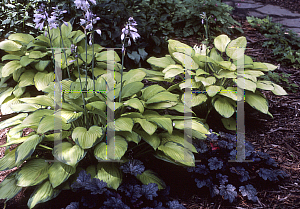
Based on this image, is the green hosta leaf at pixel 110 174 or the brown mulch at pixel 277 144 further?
the brown mulch at pixel 277 144

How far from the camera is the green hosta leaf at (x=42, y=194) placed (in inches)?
66.7

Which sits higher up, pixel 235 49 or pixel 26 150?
pixel 235 49

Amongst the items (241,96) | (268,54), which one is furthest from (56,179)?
(268,54)

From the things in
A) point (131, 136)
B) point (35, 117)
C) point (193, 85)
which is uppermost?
point (193, 85)

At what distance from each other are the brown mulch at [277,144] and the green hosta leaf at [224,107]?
0.42 metres

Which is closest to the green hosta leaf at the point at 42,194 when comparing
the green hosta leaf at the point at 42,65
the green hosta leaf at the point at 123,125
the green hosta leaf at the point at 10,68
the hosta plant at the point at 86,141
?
the hosta plant at the point at 86,141

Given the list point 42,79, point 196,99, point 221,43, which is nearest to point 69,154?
point 196,99

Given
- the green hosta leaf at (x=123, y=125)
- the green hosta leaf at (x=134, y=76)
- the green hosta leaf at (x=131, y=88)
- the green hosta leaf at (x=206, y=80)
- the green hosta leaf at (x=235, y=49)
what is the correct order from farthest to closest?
the green hosta leaf at (x=235, y=49), the green hosta leaf at (x=206, y=80), the green hosta leaf at (x=134, y=76), the green hosta leaf at (x=131, y=88), the green hosta leaf at (x=123, y=125)

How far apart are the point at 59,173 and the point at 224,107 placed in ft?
5.51

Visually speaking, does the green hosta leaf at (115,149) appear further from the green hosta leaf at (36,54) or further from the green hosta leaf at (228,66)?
the green hosta leaf at (36,54)

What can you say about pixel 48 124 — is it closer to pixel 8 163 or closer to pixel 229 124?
pixel 8 163

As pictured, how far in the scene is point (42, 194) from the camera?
1720 millimetres

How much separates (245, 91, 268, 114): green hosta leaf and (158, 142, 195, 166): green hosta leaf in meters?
1.07

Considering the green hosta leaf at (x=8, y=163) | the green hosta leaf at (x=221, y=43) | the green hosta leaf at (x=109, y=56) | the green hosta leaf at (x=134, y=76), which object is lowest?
the green hosta leaf at (x=8, y=163)
